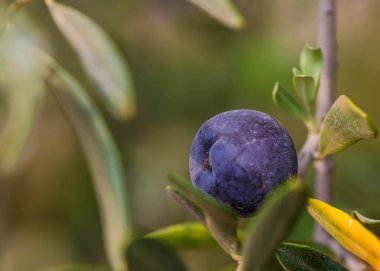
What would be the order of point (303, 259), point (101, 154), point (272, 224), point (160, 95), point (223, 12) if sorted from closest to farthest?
point (272, 224), point (303, 259), point (223, 12), point (101, 154), point (160, 95)

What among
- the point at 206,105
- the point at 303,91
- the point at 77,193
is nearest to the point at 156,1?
Result: the point at 206,105

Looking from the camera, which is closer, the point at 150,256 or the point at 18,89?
the point at 150,256

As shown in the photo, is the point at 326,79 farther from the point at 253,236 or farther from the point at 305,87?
the point at 253,236

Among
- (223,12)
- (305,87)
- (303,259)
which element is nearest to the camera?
(303,259)

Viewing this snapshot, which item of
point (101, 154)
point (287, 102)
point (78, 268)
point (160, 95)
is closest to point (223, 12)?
point (287, 102)

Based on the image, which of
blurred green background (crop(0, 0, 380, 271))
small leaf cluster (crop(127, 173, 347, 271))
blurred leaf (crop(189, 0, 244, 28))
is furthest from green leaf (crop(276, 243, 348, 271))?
blurred green background (crop(0, 0, 380, 271))

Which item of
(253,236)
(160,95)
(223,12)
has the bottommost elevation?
(160,95)

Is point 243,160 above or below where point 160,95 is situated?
above
